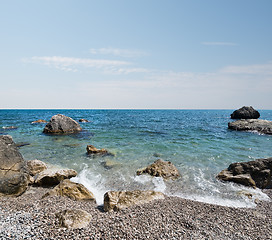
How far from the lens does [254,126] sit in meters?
33.5

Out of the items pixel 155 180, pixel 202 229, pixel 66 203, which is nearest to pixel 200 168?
pixel 155 180

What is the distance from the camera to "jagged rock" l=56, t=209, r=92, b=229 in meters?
5.58

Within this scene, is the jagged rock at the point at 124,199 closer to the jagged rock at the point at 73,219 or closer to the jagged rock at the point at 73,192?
the jagged rock at the point at 73,219

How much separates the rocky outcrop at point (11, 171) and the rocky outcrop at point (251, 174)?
12.0 meters

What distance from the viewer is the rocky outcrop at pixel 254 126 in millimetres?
31438

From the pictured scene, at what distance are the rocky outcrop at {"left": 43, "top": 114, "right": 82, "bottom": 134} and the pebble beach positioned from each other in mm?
21988

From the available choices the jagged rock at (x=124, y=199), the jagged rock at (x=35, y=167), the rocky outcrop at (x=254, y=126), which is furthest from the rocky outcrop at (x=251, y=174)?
the rocky outcrop at (x=254, y=126)

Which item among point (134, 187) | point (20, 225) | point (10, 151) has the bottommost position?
point (134, 187)

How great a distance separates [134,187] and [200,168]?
5.92 meters

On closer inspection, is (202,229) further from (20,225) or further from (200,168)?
(200,168)

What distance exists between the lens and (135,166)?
519 inches

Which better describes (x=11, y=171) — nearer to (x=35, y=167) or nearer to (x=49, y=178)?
(x=49, y=178)

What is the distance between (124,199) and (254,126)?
36.0 meters

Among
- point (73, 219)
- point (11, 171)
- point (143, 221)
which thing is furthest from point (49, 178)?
point (143, 221)
